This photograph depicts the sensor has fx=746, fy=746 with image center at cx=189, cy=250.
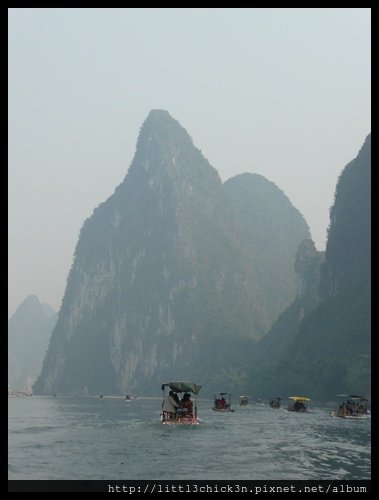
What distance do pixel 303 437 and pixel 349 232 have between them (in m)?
142

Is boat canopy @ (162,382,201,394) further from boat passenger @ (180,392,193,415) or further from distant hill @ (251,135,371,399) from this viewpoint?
distant hill @ (251,135,371,399)

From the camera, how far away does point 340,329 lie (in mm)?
163750

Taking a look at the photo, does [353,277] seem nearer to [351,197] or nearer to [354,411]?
[351,197]

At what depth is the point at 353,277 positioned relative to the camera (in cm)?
17950

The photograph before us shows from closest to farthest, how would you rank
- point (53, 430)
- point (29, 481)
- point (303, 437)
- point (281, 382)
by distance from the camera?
point (29, 481), point (303, 437), point (53, 430), point (281, 382)

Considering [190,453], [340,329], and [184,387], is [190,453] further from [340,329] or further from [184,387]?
[340,329]

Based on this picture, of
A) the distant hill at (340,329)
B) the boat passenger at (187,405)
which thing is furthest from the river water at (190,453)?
the distant hill at (340,329)

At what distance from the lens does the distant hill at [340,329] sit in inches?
5256

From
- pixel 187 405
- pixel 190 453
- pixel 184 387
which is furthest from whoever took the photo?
pixel 187 405

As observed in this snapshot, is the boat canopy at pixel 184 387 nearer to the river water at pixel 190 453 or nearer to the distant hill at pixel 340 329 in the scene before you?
the river water at pixel 190 453

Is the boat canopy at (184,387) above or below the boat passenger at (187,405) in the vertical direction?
above

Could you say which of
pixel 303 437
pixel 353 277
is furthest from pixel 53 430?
pixel 353 277

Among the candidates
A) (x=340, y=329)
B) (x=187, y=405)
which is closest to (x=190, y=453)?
(x=187, y=405)

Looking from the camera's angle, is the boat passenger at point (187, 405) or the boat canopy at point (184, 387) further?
the boat passenger at point (187, 405)
